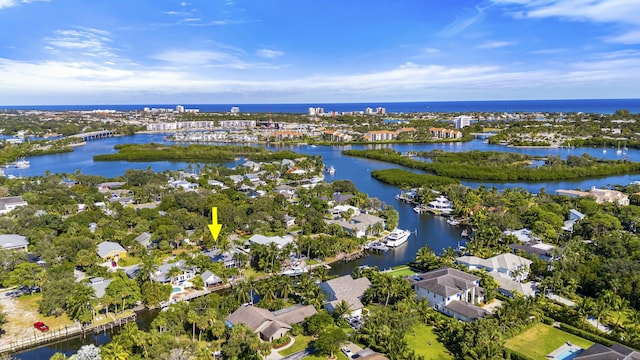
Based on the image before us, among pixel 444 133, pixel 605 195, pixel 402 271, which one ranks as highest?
pixel 444 133

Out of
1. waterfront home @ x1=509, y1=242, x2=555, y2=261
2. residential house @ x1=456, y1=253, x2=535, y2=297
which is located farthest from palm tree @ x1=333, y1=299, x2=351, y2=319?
waterfront home @ x1=509, y1=242, x2=555, y2=261

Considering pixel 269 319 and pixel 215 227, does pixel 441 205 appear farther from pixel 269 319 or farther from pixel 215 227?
pixel 269 319

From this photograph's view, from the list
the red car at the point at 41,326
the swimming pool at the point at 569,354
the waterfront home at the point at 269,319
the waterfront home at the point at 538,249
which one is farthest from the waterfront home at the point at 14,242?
the waterfront home at the point at 538,249

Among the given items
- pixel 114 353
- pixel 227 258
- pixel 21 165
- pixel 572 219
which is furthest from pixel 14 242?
pixel 21 165

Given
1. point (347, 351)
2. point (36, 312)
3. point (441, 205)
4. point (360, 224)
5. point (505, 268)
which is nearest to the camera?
point (347, 351)

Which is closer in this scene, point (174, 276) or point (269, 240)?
point (174, 276)

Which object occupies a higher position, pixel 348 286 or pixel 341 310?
pixel 348 286
